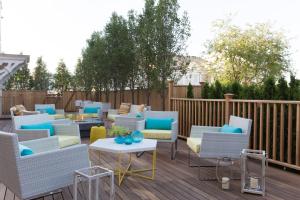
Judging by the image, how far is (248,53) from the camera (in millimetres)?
20141

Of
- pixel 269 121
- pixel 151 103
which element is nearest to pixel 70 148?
pixel 269 121

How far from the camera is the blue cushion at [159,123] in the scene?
240 inches

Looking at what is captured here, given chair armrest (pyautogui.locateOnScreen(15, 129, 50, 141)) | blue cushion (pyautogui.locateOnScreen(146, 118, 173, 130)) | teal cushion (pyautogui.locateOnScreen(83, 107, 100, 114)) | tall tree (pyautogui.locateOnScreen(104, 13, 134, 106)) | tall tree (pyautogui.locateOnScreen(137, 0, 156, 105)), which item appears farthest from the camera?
tall tree (pyautogui.locateOnScreen(104, 13, 134, 106))

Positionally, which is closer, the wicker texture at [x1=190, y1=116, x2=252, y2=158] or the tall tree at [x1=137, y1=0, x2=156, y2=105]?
the wicker texture at [x1=190, y1=116, x2=252, y2=158]

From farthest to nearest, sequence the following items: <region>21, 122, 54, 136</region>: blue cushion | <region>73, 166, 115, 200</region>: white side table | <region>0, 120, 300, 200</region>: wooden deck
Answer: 1. <region>21, 122, 54, 136</region>: blue cushion
2. <region>0, 120, 300, 200</region>: wooden deck
3. <region>73, 166, 115, 200</region>: white side table

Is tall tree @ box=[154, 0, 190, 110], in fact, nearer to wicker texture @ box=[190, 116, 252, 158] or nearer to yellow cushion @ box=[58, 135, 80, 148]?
yellow cushion @ box=[58, 135, 80, 148]

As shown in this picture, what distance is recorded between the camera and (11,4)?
563 inches

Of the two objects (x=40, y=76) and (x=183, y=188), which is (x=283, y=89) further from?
(x=40, y=76)

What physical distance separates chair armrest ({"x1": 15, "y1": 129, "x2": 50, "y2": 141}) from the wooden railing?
3576mm

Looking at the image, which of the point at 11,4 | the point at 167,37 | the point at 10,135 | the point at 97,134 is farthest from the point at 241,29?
the point at 10,135

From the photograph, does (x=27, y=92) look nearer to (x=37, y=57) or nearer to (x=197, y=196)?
(x=37, y=57)

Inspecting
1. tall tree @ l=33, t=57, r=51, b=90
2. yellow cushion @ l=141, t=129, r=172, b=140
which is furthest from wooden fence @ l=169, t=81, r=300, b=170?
tall tree @ l=33, t=57, r=51, b=90

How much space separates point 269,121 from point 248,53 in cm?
1618

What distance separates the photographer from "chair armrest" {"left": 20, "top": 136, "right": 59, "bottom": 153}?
11.0 ft
